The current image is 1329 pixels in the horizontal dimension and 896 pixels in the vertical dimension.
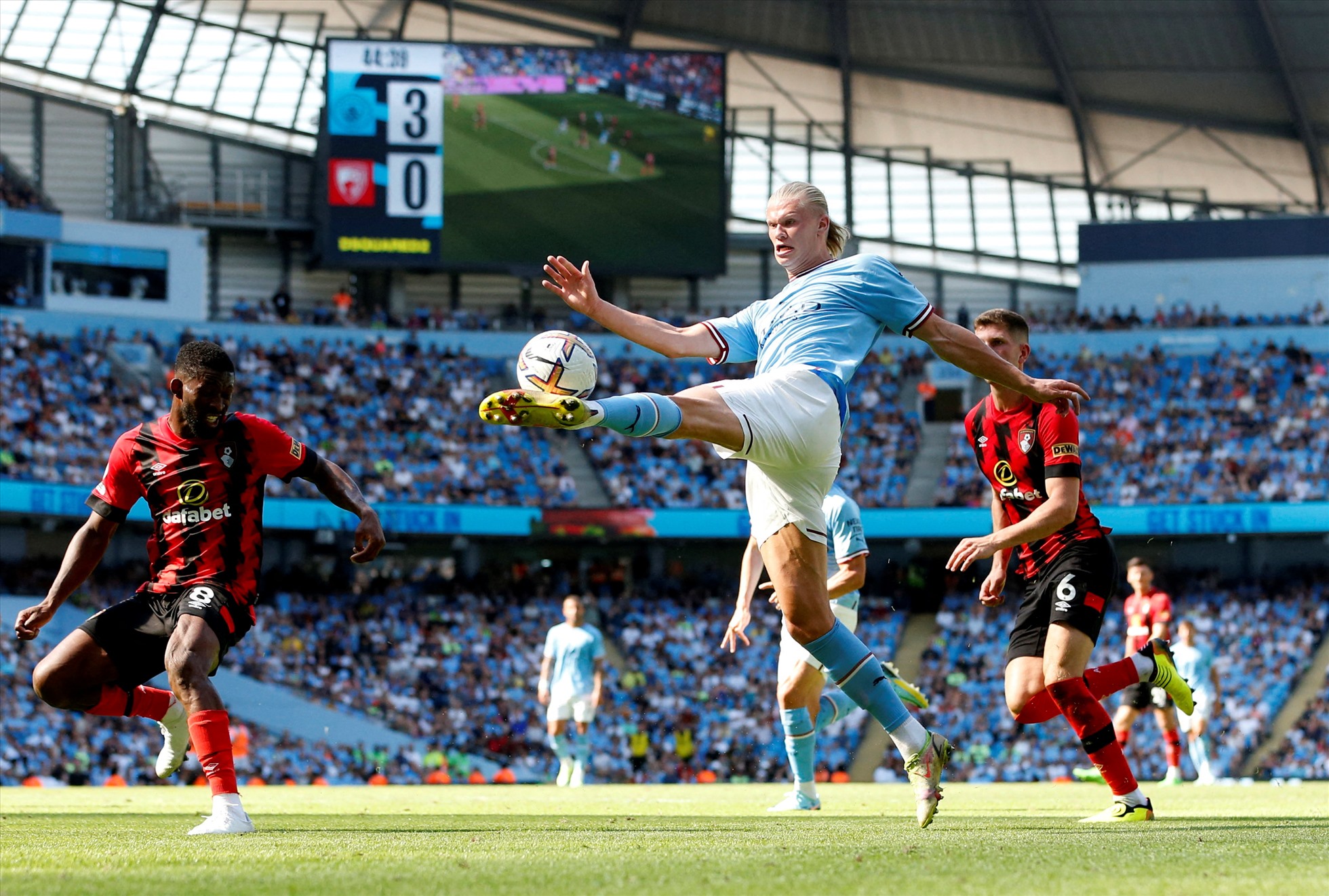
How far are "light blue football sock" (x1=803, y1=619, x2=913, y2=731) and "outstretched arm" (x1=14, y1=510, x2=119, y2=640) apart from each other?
3672mm

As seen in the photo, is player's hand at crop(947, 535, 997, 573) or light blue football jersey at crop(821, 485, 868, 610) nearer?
player's hand at crop(947, 535, 997, 573)

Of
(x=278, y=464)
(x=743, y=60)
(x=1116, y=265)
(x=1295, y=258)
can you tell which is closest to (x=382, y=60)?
(x=743, y=60)

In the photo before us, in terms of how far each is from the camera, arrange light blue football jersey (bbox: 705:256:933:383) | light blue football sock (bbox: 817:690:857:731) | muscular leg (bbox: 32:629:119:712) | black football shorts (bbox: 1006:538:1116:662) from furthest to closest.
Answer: light blue football sock (bbox: 817:690:857:731)
black football shorts (bbox: 1006:538:1116:662)
muscular leg (bbox: 32:629:119:712)
light blue football jersey (bbox: 705:256:933:383)

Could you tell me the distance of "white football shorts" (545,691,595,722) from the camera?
17734mm

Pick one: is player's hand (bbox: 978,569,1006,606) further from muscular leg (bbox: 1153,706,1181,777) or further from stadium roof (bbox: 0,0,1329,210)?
stadium roof (bbox: 0,0,1329,210)

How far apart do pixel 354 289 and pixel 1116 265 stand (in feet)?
67.6

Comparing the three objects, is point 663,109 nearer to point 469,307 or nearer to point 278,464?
point 469,307

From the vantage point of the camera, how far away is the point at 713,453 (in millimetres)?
33844

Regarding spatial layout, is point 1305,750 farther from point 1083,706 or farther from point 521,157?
point 1083,706

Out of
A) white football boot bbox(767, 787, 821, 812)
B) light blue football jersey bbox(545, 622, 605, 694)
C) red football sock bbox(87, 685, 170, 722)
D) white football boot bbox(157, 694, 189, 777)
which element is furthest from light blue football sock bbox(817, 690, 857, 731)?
light blue football jersey bbox(545, 622, 605, 694)

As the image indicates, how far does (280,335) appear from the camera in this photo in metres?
37.1

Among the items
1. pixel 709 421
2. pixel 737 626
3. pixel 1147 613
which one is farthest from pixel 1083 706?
pixel 1147 613

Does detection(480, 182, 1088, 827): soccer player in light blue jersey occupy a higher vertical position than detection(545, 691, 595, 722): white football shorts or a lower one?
higher

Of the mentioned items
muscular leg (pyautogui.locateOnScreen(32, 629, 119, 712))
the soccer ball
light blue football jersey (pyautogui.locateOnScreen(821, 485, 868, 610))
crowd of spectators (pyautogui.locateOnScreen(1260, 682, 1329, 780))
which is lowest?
crowd of spectators (pyautogui.locateOnScreen(1260, 682, 1329, 780))
